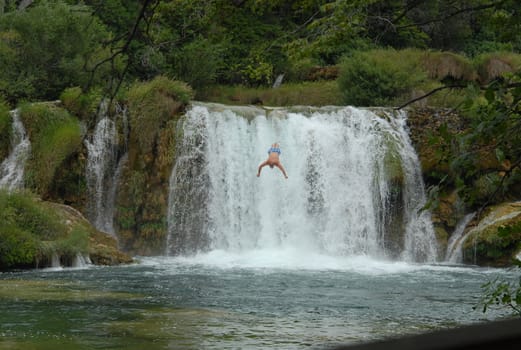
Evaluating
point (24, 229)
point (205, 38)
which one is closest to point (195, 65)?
point (24, 229)

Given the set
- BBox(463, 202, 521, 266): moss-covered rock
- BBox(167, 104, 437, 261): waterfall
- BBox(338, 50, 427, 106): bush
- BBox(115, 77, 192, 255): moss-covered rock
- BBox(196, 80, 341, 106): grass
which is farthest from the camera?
BBox(196, 80, 341, 106): grass

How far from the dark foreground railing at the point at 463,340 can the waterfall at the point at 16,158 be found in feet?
64.9

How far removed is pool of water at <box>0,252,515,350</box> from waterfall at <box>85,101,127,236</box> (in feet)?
14.2

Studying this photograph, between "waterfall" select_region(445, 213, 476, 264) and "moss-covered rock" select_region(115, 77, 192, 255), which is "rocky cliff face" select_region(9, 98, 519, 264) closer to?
"moss-covered rock" select_region(115, 77, 192, 255)

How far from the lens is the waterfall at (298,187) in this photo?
2098 cm

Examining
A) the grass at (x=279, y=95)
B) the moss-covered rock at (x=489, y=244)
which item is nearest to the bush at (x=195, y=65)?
the grass at (x=279, y=95)

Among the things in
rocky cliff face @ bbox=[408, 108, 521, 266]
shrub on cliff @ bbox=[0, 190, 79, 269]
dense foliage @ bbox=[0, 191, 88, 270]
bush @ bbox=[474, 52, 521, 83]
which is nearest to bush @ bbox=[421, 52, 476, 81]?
bush @ bbox=[474, 52, 521, 83]

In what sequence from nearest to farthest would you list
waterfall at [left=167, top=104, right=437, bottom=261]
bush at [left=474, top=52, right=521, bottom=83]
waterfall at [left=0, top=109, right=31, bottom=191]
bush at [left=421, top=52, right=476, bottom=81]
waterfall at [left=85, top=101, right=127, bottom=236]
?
waterfall at [left=0, top=109, right=31, bottom=191] < waterfall at [left=167, top=104, right=437, bottom=261] < waterfall at [left=85, top=101, right=127, bottom=236] < bush at [left=474, top=52, right=521, bottom=83] < bush at [left=421, top=52, right=476, bottom=81]

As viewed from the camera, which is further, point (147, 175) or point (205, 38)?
point (147, 175)

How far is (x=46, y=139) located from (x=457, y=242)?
37.3 feet

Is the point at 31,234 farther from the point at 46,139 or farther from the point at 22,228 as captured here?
the point at 46,139

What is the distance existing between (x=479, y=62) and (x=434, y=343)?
29.3m

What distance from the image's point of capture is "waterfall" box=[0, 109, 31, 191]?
20.2m

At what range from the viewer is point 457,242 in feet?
65.9
